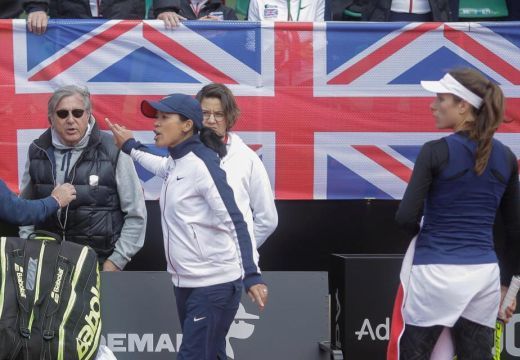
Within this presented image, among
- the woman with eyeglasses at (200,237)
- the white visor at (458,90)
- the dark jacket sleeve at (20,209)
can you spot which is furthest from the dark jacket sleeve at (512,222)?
the dark jacket sleeve at (20,209)

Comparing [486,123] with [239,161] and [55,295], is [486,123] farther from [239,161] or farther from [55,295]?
[55,295]

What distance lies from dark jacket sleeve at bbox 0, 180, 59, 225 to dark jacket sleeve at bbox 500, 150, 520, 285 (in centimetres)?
212

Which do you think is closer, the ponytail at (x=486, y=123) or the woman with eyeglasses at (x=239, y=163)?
the ponytail at (x=486, y=123)

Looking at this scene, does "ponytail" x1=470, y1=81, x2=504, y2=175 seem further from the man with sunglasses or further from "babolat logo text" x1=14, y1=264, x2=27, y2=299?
"babolat logo text" x1=14, y1=264, x2=27, y2=299

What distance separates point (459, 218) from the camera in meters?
4.39

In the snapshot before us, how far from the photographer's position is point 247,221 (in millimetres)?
4949

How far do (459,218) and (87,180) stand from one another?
199 cm

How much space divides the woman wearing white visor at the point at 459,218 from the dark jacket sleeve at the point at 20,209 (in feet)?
5.52

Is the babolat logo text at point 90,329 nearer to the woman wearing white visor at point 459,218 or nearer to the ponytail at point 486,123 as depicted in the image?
the woman wearing white visor at point 459,218

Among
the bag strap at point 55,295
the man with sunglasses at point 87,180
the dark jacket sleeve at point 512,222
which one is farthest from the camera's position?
the man with sunglasses at point 87,180

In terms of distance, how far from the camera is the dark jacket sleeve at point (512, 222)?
4523 mm

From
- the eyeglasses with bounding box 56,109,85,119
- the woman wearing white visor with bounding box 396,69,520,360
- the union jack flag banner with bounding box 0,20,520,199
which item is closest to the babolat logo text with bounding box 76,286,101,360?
the eyeglasses with bounding box 56,109,85,119

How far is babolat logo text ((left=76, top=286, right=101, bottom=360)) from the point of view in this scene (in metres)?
4.68

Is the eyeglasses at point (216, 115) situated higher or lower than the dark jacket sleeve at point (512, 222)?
higher
